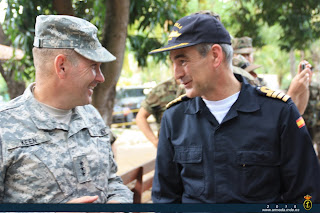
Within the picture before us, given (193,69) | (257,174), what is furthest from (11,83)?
(257,174)

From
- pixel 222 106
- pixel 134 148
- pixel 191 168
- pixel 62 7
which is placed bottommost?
pixel 134 148

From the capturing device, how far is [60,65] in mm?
1132

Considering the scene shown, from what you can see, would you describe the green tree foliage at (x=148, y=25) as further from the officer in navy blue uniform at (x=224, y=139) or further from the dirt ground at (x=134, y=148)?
the dirt ground at (x=134, y=148)

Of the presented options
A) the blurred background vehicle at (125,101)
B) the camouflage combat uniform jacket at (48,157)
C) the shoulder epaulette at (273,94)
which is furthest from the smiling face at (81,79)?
the shoulder epaulette at (273,94)

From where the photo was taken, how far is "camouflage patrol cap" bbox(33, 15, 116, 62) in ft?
3.64

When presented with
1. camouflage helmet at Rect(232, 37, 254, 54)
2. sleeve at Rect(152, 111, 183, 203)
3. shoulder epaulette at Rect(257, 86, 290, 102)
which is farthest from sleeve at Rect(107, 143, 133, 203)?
camouflage helmet at Rect(232, 37, 254, 54)

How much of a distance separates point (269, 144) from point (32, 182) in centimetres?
83

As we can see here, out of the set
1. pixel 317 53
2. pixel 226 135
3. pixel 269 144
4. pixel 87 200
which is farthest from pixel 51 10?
pixel 317 53

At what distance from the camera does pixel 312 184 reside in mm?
1163

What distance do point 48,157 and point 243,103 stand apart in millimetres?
741

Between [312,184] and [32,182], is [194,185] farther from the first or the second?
[32,182]

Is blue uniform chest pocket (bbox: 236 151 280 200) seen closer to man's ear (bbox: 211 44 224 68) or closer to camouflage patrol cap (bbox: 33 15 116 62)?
man's ear (bbox: 211 44 224 68)

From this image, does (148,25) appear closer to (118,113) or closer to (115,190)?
(118,113)

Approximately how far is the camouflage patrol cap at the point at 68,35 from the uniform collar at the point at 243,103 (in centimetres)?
40
